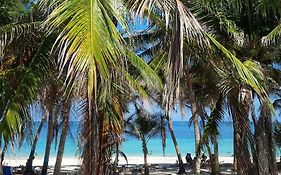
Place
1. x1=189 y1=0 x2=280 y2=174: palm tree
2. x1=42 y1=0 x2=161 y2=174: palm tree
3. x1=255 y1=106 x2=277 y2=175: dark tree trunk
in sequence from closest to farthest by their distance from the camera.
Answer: x1=42 y1=0 x2=161 y2=174: palm tree → x1=189 y1=0 x2=280 y2=174: palm tree → x1=255 y1=106 x2=277 y2=175: dark tree trunk

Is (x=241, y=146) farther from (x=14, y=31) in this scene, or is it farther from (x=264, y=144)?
(x=14, y=31)

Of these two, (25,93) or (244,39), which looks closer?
(25,93)

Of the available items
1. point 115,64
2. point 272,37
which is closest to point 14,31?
point 115,64

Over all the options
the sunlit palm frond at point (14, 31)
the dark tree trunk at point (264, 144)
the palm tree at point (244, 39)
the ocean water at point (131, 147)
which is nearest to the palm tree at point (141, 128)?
the ocean water at point (131, 147)

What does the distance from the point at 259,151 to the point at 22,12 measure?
654 centimetres

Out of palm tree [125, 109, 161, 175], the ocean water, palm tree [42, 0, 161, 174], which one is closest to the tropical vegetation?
palm tree [42, 0, 161, 174]

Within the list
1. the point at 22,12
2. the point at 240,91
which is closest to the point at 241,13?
the point at 240,91

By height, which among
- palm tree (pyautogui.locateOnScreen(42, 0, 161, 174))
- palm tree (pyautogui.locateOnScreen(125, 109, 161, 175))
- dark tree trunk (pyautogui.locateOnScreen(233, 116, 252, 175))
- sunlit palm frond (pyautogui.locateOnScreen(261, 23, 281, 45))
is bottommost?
dark tree trunk (pyautogui.locateOnScreen(233, 116, 252, 175))

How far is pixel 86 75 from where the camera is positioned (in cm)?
368

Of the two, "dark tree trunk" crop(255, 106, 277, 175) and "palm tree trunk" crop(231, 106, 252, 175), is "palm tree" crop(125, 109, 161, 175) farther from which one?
"palm tree trunk" crop(231, 106, 252, 175)

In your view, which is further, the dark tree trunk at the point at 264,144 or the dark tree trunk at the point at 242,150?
the dark tree trunk at the point at 264,144

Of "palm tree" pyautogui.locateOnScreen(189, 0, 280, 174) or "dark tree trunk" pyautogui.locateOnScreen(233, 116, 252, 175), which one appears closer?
"dark tree trunk" pyautogui.locateOnScreen(233, 116, 252, 175)

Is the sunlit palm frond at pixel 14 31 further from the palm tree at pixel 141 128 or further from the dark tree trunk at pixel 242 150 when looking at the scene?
the palm tree at pixel 141 128

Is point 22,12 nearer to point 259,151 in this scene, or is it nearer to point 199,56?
point 199,56
